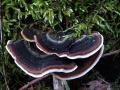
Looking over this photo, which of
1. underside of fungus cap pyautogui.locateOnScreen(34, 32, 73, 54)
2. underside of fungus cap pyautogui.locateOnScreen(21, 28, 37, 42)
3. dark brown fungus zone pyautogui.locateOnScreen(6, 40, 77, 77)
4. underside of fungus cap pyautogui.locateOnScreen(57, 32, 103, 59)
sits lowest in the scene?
dark brown fungus zone pyautogui.locateOnScreen(6, 40, 77, 77)

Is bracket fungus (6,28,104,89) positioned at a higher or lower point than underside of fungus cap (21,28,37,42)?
lower

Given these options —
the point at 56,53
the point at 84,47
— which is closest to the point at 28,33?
the point at 56,53

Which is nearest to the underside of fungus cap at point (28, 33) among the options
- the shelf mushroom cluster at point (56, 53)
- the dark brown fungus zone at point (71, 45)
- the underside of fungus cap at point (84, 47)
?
the shelf mushroom cluster at point (56, 53)

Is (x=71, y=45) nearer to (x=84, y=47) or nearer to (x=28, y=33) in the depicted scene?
(x=84, y=47)

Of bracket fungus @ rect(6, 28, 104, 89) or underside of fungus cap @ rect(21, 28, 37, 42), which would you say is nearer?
bracket fungus @ rect(6, 28, 104, 89)

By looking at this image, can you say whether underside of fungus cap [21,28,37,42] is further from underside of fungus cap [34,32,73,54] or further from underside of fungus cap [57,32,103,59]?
underside of fungus cap [57,32,103,59]

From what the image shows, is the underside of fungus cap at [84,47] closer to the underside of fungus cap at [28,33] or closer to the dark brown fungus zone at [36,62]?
the dark brown fungus zone at [36,62]

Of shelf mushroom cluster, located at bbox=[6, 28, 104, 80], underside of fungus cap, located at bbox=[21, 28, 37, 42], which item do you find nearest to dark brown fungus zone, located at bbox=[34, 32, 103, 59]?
shelf mushroom cluster, located at bbox=[6, 28, 104, 80]

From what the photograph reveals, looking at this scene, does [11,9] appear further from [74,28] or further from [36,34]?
[74,28]
